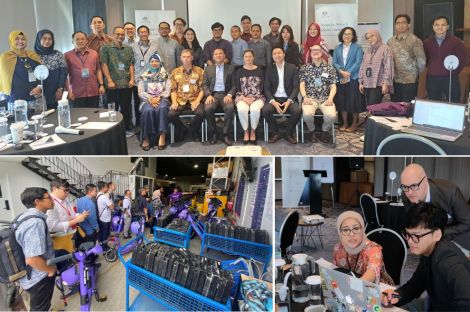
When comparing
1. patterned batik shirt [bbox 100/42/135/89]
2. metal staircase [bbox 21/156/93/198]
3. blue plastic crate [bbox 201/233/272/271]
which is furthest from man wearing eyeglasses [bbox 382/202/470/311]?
patterned batik shirt [bbox 100/42/135/89]

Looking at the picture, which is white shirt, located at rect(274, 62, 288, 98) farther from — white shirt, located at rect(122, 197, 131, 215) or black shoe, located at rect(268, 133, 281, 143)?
white shirt, located at rect(122, 197, 131, 215)

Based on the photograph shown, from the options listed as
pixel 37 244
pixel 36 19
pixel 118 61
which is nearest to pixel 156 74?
pixel 118 61

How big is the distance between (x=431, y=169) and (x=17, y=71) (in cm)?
371

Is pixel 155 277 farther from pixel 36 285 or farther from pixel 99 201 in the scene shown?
pixel 36 285

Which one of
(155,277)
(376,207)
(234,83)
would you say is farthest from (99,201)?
(234,83)

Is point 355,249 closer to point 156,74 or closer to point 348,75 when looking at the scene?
point 156,74

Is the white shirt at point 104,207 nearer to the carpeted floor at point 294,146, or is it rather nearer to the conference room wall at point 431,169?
the conference room wall at point 431,169

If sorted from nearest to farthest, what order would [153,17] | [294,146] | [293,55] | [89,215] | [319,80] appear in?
[89,215] < [294,146] < [319,80] < [293,55] < [153,17]

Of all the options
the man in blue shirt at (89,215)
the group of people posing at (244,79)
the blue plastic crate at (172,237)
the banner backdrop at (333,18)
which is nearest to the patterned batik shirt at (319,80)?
the group of people posing at (244,79)

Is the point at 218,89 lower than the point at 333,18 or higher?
lower

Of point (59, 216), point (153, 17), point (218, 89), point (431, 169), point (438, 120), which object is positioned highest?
point (153, 17)

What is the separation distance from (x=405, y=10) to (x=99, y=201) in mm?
6688

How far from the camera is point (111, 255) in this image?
1.89 m

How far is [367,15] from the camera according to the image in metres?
7.23
